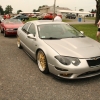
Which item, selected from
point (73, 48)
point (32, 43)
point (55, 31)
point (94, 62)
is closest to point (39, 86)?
point (73, 48)

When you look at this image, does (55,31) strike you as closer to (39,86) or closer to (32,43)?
(32,43)

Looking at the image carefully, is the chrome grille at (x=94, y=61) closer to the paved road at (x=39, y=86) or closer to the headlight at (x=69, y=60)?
the headlight at (x=69, y=60)

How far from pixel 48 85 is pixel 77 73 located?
0.74 meters

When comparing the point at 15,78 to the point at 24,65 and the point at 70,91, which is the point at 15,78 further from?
the point at 70,91

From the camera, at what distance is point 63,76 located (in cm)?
359

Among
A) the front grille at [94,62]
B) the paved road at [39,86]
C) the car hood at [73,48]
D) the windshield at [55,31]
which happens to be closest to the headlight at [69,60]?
the car hood at [73,48]

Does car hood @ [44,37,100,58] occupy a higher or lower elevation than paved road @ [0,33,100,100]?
higher

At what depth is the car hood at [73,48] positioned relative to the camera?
141 inches

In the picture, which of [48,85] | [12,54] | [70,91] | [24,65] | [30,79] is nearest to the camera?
[70,91]

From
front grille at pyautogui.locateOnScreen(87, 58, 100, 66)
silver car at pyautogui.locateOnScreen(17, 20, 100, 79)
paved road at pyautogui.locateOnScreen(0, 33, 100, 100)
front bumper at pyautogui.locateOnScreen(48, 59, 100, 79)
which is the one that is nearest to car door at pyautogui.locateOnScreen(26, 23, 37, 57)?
silver car at pyautogui.locateOnScreen(17, 20, 100, 79)

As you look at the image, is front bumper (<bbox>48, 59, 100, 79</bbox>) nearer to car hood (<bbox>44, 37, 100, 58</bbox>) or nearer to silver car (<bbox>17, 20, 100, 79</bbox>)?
silver car (<bbox>17, 20, 100, 79</bbox>)

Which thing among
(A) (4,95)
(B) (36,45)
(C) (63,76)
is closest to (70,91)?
(C) (63,76)

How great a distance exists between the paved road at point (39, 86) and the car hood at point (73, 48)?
2.31ft

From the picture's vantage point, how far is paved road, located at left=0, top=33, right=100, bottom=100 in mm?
3107
